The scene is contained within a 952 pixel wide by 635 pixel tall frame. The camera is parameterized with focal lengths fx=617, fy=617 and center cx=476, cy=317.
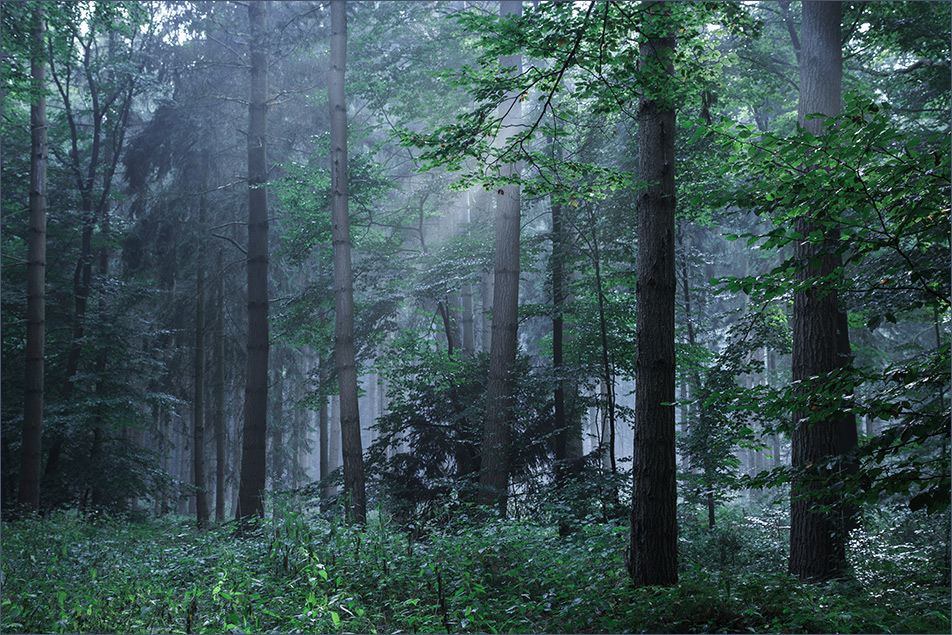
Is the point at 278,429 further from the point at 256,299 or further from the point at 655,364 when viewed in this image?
the point at 655,364

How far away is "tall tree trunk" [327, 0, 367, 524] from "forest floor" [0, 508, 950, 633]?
6.79 ft

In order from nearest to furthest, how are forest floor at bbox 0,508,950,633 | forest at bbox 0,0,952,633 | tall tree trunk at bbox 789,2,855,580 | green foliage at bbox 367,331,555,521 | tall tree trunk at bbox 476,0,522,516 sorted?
forest at bbox 0,0,952,633 → forest floor at bbox 0,508,950,633 → tall tree trunk at bbox 789,2,855,580 → tall tree trunk at bbox 476,0,522,516 → green foliage at bbox 367,331,555,521

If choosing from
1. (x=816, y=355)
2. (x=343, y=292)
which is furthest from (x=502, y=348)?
(x=816, y=355)

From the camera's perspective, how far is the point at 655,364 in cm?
507

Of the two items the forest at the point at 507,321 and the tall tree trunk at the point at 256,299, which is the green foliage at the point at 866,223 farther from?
the tall tree trunk at the point at 256,299

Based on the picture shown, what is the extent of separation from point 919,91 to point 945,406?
9416mm

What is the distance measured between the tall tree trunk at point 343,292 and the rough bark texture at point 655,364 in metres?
5.03

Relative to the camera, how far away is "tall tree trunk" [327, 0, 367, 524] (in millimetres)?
9102

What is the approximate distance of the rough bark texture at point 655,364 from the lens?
498 centimetres

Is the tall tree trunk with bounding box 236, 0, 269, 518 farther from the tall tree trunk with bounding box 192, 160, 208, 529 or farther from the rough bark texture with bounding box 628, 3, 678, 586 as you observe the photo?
the rough bark texture with bounding box 628, 3, 678, 586

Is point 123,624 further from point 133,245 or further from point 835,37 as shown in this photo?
point 133,245


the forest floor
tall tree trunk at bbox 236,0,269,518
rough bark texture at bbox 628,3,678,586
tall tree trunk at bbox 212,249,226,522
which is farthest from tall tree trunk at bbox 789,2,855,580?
tall tree trunk at bbox 212,249,226,522

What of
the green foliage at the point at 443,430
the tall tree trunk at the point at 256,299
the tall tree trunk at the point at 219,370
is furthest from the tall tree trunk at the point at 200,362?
the green foliage at the point at 443,430

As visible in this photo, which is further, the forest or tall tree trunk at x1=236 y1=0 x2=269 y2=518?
tall tree trunk at x1=236 y1=0 x2=269 y2=518
